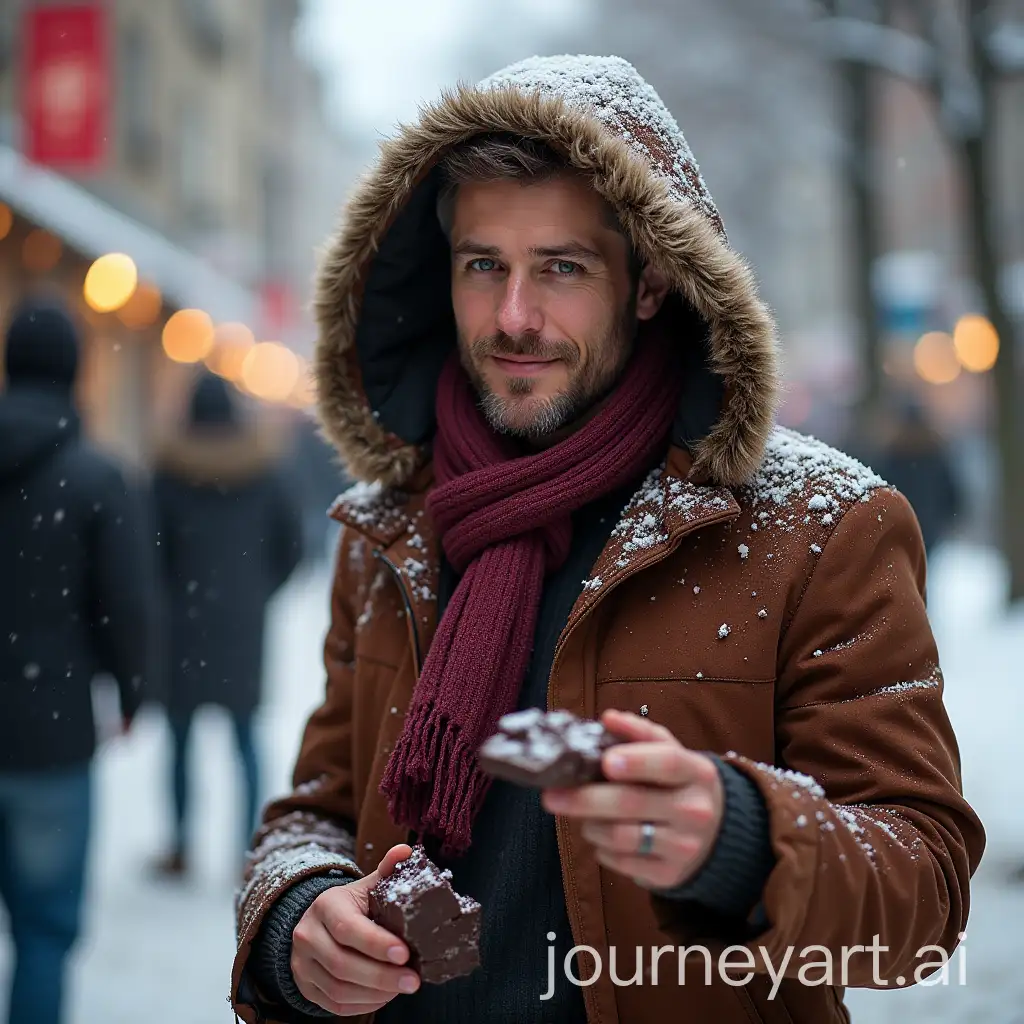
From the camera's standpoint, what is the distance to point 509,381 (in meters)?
2.16

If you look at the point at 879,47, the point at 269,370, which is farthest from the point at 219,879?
the point at 269,370

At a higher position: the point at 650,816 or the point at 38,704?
the point at 650,816

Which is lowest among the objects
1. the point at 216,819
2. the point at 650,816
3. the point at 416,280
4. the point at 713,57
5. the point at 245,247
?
the point at 216,819

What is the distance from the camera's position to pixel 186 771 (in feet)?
18.3

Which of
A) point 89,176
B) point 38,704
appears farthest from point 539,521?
point 89,176

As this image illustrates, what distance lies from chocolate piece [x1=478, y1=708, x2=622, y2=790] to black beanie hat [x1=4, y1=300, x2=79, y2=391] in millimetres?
2975

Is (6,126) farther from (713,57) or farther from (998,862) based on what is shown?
(713,57)

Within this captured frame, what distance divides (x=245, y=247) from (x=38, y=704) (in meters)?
21.9

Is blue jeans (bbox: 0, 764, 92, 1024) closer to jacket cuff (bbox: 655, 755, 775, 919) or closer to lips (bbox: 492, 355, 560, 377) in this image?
lips (bbox: 492, 355, 560, 377)

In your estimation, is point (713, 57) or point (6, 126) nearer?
point (6, 126)

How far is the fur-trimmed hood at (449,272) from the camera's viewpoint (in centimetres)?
205

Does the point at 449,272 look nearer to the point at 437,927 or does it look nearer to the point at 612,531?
the point at 612,531

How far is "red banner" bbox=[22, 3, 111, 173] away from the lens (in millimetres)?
10031

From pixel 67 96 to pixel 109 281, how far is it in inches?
68.3
